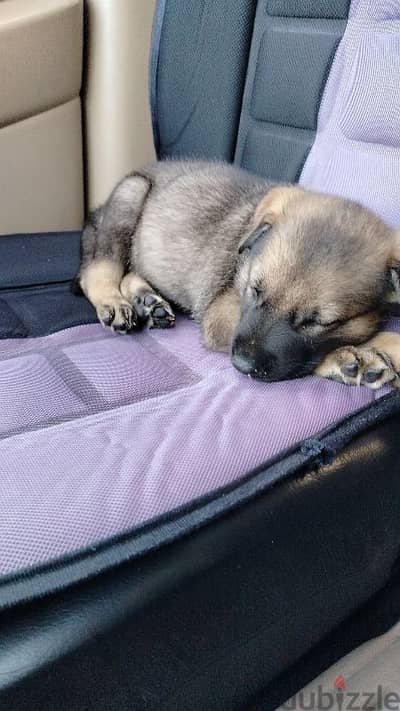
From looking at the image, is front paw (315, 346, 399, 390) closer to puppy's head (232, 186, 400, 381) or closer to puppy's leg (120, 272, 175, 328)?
puppy's head (232, 186, 400, 381)

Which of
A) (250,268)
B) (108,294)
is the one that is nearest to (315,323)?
(250,268)

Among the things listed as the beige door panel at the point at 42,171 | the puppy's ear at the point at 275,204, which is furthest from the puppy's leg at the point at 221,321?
the beige door panel at the point at 42,171

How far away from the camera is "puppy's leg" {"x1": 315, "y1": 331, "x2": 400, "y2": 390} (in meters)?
1.47

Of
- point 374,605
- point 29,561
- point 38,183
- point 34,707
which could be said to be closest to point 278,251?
point 374,605

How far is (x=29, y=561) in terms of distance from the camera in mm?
992

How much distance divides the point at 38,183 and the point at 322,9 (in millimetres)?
1248

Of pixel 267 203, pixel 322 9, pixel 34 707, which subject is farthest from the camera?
pixel 322 9

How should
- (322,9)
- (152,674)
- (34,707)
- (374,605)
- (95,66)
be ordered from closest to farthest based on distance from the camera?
(34,707) < (152,674) < (374,605) < (322,9) < (95,66)

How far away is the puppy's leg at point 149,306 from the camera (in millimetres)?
1902

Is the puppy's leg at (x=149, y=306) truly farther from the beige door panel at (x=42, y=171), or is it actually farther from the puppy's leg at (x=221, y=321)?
the beige door panel at (x=42, y=171)

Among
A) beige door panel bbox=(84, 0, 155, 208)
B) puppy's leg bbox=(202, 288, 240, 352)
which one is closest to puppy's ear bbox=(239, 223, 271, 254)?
puppy's leg bbox=(202, 288, 240, 352)

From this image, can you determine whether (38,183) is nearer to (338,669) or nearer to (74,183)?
(74,183)

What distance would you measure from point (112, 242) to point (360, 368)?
39.4 inches

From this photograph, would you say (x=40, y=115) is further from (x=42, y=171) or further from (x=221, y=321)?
(x=221, y=321)
